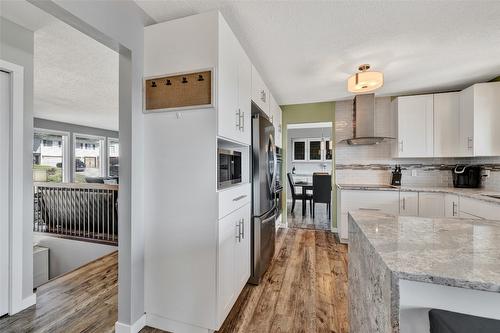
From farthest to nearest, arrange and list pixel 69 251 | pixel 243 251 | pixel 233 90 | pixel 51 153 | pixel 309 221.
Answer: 1. pixel 51 153
2. pixel 309 221
3. pixel 69 251
4. pixel 243 251
5. pixel 233 90

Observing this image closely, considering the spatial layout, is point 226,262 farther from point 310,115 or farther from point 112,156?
point 112,156

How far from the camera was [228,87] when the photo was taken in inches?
66.2

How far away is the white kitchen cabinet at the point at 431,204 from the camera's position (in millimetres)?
Result: 2938

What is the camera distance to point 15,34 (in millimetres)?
1812

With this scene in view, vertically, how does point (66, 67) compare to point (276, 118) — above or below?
above

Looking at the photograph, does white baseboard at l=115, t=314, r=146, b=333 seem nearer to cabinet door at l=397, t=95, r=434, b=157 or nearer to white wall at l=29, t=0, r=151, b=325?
white wall at l=29, t=0, r=151, b=325

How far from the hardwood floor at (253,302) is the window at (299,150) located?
16.4 ft

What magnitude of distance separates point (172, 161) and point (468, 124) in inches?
144

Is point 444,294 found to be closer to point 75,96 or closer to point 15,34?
point 15,34

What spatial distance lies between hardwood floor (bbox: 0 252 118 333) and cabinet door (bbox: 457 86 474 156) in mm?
4296

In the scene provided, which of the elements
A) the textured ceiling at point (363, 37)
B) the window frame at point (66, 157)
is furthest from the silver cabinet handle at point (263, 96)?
the window frame at point (66, 157)

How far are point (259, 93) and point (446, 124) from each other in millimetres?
2731

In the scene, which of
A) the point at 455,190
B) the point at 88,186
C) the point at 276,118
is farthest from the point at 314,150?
the point at 88,186

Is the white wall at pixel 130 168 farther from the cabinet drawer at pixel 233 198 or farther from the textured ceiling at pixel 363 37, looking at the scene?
the cabinet drawer at pixel 233 198
